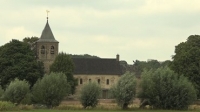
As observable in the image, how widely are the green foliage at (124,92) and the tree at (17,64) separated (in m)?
20.6

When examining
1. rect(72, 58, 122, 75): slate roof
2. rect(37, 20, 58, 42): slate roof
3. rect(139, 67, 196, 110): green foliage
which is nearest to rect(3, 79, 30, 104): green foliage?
rect(139, 67, 196, 110): green foliage

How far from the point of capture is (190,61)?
7581 centimetres

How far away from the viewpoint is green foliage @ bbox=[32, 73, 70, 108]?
210 feet

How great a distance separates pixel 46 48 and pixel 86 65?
10.6 m

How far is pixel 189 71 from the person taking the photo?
74.9 meters

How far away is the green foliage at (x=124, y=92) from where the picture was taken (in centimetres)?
6303

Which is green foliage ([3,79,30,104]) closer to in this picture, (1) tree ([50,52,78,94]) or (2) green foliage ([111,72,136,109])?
(2) green foliage ([111,72,136,109])

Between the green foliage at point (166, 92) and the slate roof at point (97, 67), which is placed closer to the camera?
the green foliage at point (166, 92)

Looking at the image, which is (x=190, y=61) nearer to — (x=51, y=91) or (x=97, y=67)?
(x=51, y=91)

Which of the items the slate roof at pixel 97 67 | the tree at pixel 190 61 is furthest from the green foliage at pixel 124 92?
the slate roof at pixel 97 67

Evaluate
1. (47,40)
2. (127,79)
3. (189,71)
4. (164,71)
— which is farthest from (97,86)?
(47,40)

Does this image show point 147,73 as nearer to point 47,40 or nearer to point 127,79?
point 127,79

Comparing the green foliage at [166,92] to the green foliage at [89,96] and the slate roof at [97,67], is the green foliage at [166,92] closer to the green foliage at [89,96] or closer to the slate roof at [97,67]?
the green foliage at [89,96]

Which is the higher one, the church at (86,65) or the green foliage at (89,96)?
the church at (86,65)
